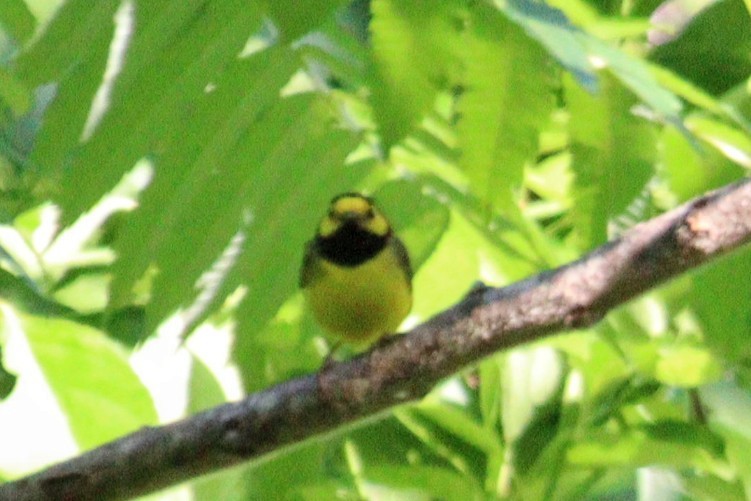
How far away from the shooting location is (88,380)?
1.11 meters

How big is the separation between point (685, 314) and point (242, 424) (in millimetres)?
1006

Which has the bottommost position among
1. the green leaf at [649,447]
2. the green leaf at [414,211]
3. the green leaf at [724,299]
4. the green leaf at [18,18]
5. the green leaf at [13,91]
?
the green leaf at [649,447]

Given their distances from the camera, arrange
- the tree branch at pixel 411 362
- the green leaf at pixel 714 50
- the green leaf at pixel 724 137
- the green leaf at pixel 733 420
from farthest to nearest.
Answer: the green leaf at pixel 733 420
the green leaf at pixel 714 50
the green leaf at pixel 724 137
the tree branch at pixel 411 362

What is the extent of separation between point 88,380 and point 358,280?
1.54 feet

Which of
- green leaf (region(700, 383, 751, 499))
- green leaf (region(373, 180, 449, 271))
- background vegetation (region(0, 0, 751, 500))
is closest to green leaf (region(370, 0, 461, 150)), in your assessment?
background vegetation (region(0, 0, 751, 500))

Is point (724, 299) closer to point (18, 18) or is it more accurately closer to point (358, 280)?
point (358, 280)

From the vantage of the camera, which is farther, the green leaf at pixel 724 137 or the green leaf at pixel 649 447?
the green leaf at pixel 649 447

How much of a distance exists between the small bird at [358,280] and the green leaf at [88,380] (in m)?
0.30

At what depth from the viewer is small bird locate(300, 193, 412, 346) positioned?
Answer: 135 centimetres

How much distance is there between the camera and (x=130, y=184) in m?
1.46

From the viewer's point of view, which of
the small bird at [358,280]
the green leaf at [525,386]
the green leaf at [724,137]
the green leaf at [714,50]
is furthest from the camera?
the green leaf at [525,386]

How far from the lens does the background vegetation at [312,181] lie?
0.85m

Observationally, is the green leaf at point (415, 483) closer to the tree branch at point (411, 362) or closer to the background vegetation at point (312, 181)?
the background vegetation at point (312, 181)

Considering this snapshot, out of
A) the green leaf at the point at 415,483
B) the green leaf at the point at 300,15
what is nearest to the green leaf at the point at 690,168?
the green leaf at the point at 300,15
